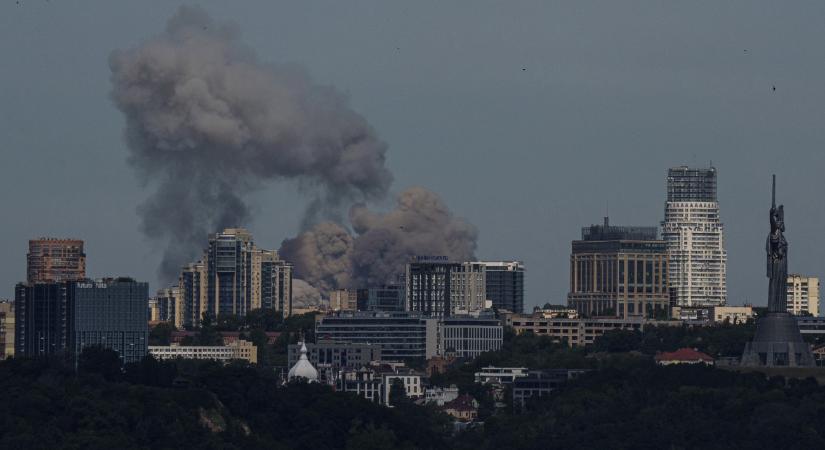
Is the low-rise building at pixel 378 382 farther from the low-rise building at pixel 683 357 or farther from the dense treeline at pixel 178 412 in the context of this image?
the dense treeline at pixel 178 412

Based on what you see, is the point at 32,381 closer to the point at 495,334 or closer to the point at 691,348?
the point at 691,348

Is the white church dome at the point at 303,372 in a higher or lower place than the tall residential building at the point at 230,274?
lower

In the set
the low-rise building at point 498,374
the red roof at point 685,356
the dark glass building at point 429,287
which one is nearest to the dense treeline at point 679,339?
the red roof at point 685,356

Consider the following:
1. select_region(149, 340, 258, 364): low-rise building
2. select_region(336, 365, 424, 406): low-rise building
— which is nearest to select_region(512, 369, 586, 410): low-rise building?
select_region(336, 365, 424, 406): low-rise building

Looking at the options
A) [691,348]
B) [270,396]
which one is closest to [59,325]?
[691,348]

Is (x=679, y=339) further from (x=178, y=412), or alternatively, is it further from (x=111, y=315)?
(x=178, y=412)
